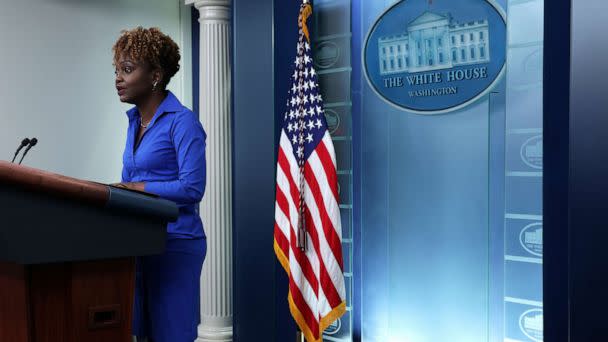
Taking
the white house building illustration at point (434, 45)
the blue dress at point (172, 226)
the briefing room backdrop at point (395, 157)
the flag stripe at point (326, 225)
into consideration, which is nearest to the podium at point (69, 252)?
the blue dress at point (172, 226)

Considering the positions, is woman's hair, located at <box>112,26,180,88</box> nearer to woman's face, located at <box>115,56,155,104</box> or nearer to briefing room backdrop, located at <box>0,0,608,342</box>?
woman's face, located at <box>115,56,155,104</box>

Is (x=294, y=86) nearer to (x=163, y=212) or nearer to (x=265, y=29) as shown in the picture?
(x=265, y=29)

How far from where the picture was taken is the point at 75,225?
1039mm

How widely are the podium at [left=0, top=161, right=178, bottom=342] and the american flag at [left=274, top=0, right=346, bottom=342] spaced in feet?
3.77

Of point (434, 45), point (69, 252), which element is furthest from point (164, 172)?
point (434, 45)

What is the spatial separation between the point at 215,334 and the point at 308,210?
3.91 feet

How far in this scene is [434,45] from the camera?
2.28 metres

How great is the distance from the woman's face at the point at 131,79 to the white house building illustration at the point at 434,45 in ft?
3.89

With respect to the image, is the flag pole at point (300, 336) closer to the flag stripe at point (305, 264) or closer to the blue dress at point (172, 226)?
the flag stripe at point (305, 264)

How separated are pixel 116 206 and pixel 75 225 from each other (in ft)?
0.28

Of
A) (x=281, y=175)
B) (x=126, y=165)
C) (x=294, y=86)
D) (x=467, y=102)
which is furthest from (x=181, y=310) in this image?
(x=467, y=102)

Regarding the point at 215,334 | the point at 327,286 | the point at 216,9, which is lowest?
the point at 215,334

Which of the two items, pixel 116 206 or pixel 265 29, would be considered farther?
pixel 265 29

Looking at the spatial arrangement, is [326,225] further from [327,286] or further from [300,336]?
[300,336]
